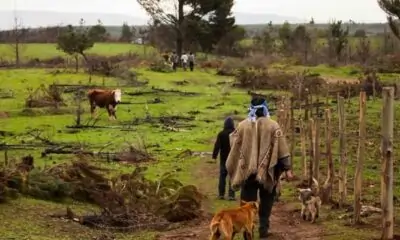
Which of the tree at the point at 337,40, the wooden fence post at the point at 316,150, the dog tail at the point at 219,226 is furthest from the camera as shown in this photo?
the tree at the point at 337,40

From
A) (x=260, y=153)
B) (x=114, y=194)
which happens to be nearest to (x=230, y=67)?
(x=114, y=194)

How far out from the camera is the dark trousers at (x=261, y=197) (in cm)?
1026

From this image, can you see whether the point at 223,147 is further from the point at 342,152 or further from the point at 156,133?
the point at 156,133

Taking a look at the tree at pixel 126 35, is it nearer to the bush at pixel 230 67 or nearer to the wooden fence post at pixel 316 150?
the bush at pixel 230 67

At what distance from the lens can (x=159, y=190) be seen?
13.5 meters

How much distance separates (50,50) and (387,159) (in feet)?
207

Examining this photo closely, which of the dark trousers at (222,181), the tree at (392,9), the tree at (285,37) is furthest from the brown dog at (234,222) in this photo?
the tree at (285,37)

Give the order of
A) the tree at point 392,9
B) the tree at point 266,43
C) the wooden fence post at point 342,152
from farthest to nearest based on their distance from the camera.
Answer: the tree at point 266,43 → the tree at point 392,9 → the wooden fence post at point 342,152

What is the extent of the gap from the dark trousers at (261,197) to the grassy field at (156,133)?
3.30 ft

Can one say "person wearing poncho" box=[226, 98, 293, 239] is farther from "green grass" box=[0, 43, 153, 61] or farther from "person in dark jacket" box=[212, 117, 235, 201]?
"green grass" box=[0, 43, 153, 61]

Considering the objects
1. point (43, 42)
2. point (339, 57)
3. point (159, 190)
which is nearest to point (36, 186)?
Answer: point (159, 190)

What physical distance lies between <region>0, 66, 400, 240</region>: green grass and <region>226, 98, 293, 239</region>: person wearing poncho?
1451 millimetres

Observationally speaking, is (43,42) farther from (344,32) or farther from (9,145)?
(9,145)

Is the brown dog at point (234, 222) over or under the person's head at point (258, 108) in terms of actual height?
under
